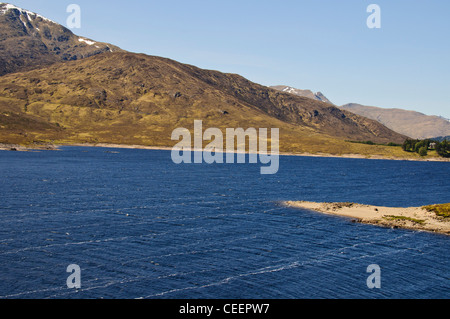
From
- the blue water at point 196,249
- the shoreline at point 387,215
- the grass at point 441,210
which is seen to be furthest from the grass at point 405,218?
the blue water at point 196,249

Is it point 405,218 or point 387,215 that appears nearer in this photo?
point 405,218

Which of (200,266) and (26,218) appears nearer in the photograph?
(200,266)

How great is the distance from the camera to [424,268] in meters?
63.8

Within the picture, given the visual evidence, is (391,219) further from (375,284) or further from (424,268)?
(375,284)

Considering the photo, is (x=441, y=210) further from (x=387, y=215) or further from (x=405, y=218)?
(x=387, y=215)

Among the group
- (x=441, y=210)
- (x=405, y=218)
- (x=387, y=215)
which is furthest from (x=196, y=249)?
(x=441, y=210)

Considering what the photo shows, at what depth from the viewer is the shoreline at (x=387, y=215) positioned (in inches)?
3580

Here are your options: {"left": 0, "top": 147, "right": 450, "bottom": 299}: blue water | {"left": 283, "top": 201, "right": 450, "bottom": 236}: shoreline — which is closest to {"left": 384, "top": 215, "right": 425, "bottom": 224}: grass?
{"left": 283, "top": 201, "right": 450, "bottom": 236}: shoreline

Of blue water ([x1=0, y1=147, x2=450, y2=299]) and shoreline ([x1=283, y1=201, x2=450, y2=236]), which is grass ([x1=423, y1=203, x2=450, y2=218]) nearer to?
shoreline ([x1=283, y1=201, x2=450, y2=236])

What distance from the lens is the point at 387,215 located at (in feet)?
328

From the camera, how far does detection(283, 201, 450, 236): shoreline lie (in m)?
90.9

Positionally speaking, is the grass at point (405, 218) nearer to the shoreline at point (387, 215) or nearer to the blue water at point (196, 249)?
the shoreline at point (387, 215)
